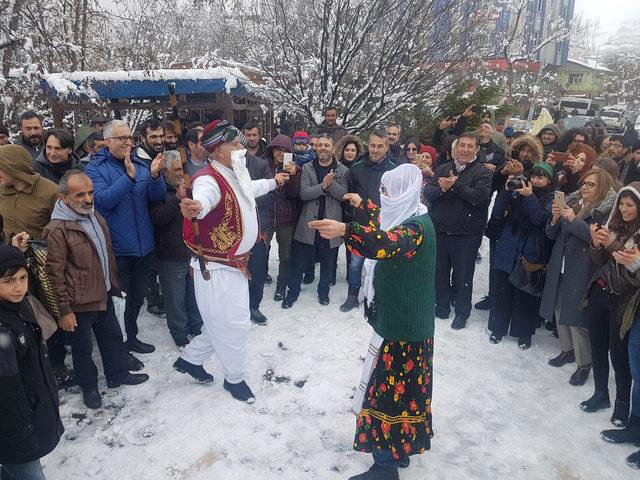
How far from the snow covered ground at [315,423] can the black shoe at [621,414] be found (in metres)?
0.08

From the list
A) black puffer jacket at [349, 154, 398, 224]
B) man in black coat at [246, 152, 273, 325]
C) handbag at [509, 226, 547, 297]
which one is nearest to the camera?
handbag at [509, 226, 547, 297]

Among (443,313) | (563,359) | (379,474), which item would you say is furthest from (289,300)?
(563,359)

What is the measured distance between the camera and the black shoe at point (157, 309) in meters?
5.13

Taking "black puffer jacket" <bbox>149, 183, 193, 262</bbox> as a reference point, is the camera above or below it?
above

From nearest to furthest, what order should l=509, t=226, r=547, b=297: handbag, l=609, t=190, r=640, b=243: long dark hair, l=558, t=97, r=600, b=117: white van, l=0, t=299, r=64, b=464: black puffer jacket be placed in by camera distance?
l=0, t=299, r=64, b=464: black puffer jacket, l=609, t=190, r=640, b=243: long dark hair, l=509, t=226, r=547, b=297: handbag, l=558, t=97, r=600, b=117: white van

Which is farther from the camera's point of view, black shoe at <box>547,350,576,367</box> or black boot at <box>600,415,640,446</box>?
black shoe at <box>547,350,576,367</box>

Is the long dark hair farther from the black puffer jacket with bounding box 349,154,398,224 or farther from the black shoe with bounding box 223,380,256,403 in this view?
the black shoe with bounding box 223,380,256,403

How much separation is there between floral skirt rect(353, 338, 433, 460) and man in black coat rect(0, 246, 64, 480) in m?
1.87

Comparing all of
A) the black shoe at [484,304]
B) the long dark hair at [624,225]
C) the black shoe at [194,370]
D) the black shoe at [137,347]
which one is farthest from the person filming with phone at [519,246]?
the black shoe at [137,347]

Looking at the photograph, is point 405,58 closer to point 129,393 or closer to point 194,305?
point 194,305

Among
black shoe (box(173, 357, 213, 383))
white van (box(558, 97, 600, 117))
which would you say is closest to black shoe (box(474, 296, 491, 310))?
black shoe (box(173, 357, 213, 383))

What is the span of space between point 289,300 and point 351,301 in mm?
793

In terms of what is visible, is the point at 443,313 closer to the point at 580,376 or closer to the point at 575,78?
the point at 580,376

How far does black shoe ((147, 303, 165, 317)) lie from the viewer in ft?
16.8
